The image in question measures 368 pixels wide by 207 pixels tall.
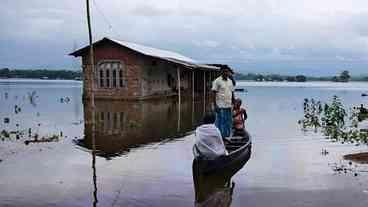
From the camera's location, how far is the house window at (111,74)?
106 feet

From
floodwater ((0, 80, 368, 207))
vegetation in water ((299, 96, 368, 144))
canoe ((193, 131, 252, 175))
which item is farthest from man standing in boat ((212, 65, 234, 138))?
vegetation in water ((299, 96, 368, 144))

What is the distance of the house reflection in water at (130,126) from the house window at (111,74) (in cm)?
370

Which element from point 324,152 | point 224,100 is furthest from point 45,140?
point 324,152

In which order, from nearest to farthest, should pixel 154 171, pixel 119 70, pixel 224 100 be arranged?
pixel 154 171
pixel 224 100
pixel 119 70

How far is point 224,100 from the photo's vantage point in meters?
13.6

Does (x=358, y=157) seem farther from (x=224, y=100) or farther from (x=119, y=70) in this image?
(x=119, y=70)

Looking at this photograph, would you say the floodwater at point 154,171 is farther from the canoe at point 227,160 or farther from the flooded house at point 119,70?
the flooded house at point 119,70

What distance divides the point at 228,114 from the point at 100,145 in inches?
145

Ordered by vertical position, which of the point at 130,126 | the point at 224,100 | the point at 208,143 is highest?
the point at 224,100

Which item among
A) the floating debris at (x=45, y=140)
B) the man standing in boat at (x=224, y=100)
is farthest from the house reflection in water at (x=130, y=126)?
the man standing in boat at (x=224, y=100)

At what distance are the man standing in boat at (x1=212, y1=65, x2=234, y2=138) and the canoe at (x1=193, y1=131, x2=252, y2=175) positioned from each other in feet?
4.14

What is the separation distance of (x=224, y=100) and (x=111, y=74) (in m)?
19.8

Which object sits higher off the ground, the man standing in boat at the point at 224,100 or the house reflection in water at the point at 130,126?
the man standing in boat at the point at 224,100

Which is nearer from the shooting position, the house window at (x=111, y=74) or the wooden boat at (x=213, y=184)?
the wooden boat at (x=213, y=184)
